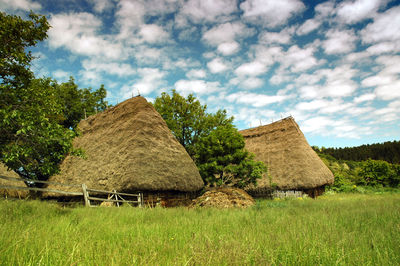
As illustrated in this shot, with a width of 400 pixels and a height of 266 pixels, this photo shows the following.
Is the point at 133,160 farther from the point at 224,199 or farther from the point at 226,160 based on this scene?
the point at 226,160

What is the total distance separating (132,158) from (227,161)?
5884mm

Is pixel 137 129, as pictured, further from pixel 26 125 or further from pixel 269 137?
pixel 269 137

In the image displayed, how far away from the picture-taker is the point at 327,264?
1.72m

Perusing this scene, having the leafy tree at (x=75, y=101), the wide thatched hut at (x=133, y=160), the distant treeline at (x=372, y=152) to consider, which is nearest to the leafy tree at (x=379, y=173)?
the wide thatched hut at (x=133, y=160)

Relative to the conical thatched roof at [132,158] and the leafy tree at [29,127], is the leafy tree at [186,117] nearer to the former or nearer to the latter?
the conical thatched roof at [132,158]

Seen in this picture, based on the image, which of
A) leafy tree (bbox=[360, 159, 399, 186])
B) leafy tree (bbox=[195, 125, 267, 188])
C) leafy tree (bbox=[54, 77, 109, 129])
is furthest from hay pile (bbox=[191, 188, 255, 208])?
leafy tree (bbox=[360, 159, 399, 186])

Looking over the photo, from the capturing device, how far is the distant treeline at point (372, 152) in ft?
163

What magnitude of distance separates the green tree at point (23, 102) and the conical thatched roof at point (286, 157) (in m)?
14.2

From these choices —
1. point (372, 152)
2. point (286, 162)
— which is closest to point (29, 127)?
point (286, 162)

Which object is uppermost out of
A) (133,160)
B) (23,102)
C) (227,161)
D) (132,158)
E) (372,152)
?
(372,152)

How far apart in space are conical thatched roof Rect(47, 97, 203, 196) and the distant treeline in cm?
5427

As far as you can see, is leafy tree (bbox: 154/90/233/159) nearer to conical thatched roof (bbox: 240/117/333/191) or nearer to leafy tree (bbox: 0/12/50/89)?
conical thatched roof (bbox: 240/117/333/191)

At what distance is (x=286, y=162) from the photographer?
16484mm

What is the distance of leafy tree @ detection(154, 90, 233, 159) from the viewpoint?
60.7ft
